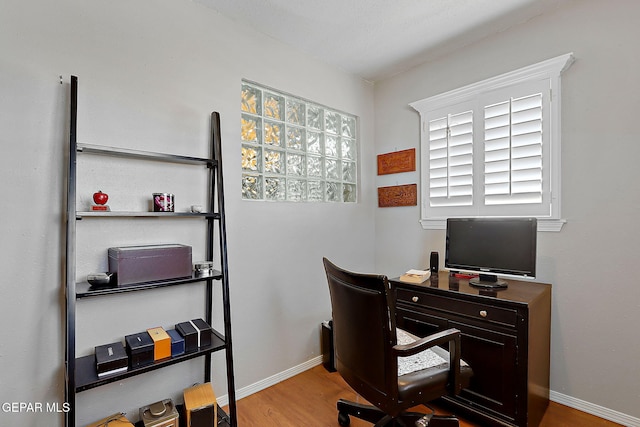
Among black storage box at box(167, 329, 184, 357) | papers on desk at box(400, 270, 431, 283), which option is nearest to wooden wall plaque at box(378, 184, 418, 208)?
papers on desk at box(400, 270, 431, 283)

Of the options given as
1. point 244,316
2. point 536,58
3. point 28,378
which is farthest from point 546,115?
point 28,378

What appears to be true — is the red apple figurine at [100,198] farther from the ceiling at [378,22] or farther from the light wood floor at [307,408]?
the light wood floor at [307,408]

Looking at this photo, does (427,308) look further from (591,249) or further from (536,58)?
(536,58)

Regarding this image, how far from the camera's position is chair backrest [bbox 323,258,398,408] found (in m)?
1.37

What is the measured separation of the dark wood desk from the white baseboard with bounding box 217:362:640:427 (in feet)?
0.49

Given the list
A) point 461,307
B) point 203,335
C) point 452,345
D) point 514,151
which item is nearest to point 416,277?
point 461,307

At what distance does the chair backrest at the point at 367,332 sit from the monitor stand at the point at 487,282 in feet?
3.17

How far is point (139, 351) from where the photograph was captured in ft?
5.01

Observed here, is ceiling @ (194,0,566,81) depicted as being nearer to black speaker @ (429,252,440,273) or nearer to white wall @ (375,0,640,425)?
white wall @ (375,0,640,425)

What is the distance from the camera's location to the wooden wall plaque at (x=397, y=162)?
292 centimetres

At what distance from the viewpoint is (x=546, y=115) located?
215 cm

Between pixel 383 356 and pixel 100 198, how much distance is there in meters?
1.55

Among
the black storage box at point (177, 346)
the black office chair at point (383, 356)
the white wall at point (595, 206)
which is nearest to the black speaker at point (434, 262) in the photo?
the white wall at point (595, 206)

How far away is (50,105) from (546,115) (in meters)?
2.94
